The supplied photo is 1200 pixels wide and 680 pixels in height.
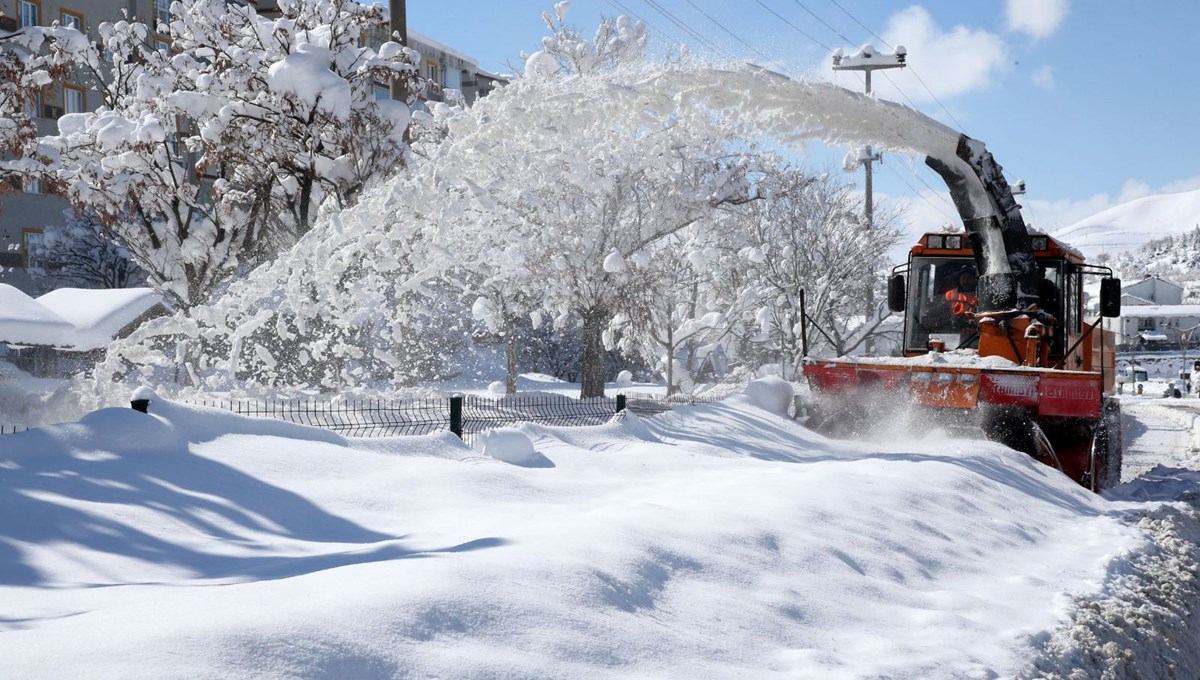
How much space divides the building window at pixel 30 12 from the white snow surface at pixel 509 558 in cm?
3530

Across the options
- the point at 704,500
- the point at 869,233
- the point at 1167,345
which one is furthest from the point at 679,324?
the point at 1167,345

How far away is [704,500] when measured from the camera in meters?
6.87

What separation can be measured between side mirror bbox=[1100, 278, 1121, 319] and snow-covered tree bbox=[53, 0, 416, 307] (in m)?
12.8

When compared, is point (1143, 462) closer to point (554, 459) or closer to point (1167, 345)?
point (554, 459)

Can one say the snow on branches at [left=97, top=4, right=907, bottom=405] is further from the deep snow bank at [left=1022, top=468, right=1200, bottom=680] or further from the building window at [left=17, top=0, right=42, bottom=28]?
the building window at [left=17, top=0, right=42, bottom=28]

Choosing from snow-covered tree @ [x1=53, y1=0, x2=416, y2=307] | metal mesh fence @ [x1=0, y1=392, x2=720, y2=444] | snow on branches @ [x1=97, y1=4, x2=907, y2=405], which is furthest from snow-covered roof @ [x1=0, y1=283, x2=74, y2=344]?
metal mesh fence @ [x1=0, y1=392, x2=720, y2=444]

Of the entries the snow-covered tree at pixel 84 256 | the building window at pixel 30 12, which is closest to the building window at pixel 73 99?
the building window at pixel 30 12

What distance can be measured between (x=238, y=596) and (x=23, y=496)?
114 inches

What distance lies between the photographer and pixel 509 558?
4727mm

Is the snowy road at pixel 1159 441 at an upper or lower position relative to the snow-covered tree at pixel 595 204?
lower

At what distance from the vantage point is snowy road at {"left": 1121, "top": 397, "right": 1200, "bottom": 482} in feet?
49.1

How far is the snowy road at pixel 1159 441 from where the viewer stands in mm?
14969

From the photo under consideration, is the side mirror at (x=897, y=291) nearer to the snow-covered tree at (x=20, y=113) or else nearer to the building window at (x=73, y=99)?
the snow-covered tree at (x=20, y=113)

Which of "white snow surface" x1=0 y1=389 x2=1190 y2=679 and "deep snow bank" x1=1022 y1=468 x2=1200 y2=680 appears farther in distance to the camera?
"deep snow bank" x1=1022 y1=468 x2=1200 y2=680
